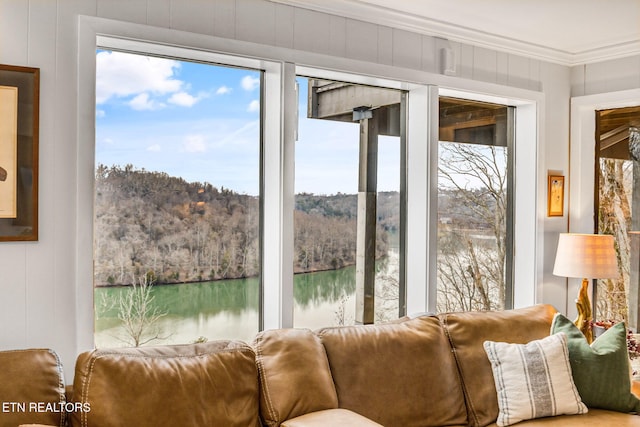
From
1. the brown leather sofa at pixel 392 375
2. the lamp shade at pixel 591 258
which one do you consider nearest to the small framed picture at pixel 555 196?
the lamp shade at pixel 591 258

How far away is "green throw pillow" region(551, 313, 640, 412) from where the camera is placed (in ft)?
9.29

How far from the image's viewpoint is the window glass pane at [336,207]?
11.2 feet

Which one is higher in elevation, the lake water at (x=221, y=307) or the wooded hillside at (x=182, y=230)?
the wooded hillside at (x=182, y=230)

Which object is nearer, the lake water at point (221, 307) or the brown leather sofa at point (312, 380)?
the brown leather sofa at point (312, 380)

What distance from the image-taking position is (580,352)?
291 centimetres

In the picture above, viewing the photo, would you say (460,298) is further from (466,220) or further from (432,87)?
(432,87)

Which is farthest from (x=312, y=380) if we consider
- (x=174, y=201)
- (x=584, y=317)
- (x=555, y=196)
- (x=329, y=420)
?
(x=555, y=196)

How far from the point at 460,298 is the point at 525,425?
1436 millimetres

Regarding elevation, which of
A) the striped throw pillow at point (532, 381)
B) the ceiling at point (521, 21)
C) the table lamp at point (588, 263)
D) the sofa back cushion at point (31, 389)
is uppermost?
the ceiling at point (521, 21)

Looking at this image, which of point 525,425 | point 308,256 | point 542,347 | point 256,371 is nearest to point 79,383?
point 256,371

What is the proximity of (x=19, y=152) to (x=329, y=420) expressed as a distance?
164 centimetres

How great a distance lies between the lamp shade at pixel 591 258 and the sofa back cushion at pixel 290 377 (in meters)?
2.03

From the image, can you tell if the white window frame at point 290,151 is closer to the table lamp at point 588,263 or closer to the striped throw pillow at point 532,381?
the table lamp at point 588,263

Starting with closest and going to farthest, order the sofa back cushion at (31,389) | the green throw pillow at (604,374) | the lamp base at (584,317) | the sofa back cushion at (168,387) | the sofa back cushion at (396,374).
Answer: the sofa back cushion at (31,389) → the sofa back cushion at (168,387) → the sofa back cushion at (396,374) → the green throw pillow at (604,374) → the lamp base at (584,317)
